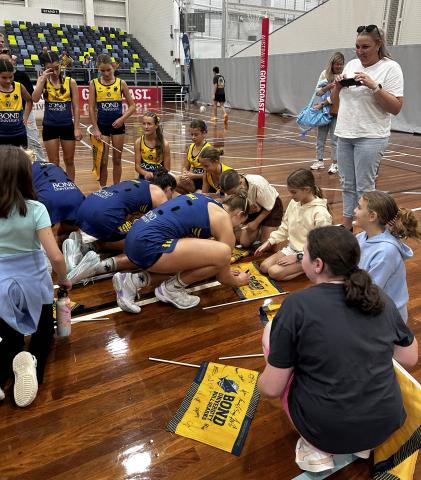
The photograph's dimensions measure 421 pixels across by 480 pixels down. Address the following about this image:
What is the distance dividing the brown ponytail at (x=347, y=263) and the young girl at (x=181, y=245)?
1.15m

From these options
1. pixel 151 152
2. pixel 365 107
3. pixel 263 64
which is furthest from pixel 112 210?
pixel 263 64

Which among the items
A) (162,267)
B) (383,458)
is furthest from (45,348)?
(383,458)

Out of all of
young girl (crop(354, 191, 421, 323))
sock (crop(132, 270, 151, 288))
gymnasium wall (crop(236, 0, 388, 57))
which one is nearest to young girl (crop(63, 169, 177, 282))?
sock (crop(132, 270, 151, 288))

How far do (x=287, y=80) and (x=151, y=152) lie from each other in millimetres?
10035

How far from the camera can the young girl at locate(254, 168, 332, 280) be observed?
2.70 meters

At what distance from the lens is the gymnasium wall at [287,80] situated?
9164 millimetres

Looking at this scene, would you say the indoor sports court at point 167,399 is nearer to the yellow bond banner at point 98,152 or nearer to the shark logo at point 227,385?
the shark logo at point 227,385

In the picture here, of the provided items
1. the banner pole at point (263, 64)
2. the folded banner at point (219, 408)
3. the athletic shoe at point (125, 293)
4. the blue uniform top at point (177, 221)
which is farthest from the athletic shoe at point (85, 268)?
the banner pole at point (263, 64)

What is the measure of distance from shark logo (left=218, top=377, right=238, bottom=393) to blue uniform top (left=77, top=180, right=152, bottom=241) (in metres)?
1.40

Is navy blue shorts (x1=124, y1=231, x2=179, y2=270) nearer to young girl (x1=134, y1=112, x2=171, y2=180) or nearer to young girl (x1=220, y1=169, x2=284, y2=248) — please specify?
young girl (x1=220, y1=169, x2=284, y2=248)

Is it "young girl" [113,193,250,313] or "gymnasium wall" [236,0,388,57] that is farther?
"gymnasium wall" [236,0,388,57]

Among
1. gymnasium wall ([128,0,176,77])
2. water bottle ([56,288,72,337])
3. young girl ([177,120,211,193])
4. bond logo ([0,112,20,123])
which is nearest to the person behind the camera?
water bottle ([56,288,72,337])

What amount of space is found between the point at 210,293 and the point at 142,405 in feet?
3.46

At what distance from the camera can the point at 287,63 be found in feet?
41.2
